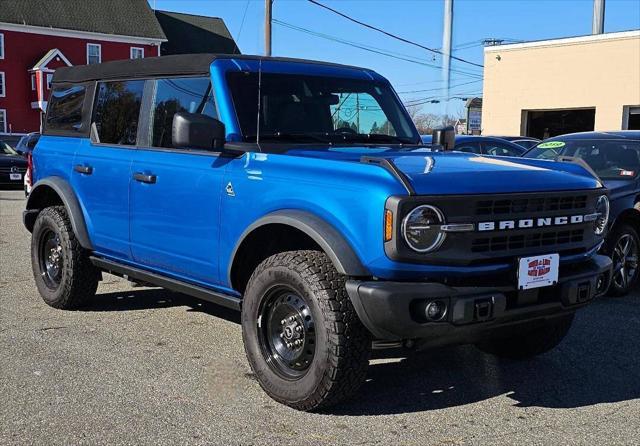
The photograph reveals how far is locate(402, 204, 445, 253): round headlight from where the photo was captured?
11.8 ft

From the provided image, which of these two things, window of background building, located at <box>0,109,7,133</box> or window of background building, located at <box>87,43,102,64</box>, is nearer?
window of background building, located at <box>0,109,7,133</box>

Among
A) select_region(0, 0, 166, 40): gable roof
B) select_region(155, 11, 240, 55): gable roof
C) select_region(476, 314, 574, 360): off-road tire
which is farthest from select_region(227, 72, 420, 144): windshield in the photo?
select_region(155, 11, 240, 55): gable roof

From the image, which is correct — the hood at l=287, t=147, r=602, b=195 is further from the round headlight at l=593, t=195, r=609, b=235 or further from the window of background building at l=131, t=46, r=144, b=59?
the window of background building at l=131, t=46, r=144, b=59

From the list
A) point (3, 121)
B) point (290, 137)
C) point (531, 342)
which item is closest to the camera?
point (290, 137)

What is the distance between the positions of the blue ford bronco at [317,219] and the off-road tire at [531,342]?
2 cm

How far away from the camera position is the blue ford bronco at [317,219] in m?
3.66

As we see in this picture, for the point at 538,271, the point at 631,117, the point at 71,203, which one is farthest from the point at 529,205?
the point at 631,117

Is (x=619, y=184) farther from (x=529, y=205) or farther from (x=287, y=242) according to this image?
(x=287, y=242)

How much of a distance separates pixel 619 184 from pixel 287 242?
413 centimetres

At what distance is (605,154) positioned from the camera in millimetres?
7656

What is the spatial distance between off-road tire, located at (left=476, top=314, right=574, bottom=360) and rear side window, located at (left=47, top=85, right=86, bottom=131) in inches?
152

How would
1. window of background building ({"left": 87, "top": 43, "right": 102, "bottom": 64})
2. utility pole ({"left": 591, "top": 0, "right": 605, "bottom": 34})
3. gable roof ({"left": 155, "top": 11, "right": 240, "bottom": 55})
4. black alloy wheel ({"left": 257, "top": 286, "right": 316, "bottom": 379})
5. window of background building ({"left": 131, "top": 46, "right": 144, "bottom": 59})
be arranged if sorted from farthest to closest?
gable roof ({"left": 155, "top": 11, "right": 240, "bottom": 55}) → window of background building ({"left": 131, "top": 46, "right": 144, "bottom": 59}) → window of background building ({"left": 87, "top": 43, "right": 102, "bottom": 64}) → utility pole ({"left": 591, "top": 0, "right": 605, "bottom": 34}) → black alloy wheel ({"left": 257, "top": 286, "right": 316, "bottom": 379})

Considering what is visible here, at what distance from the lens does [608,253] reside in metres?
6.74

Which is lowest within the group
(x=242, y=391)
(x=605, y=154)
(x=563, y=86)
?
(x=242, y=391)
